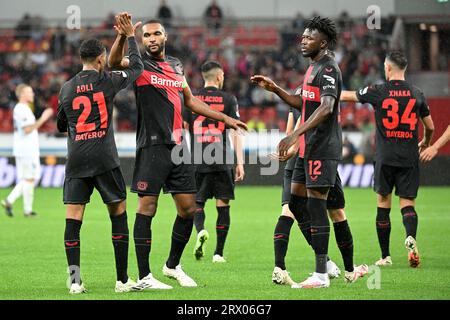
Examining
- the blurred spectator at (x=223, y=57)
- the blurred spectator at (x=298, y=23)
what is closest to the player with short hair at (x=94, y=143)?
the blurred spectator at (x=223, y=57)

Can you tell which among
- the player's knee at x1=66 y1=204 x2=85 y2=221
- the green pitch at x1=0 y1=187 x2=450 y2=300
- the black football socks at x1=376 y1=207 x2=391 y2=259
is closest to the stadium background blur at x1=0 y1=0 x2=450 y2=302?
the green pitch at x1=0 y1=187 x2=450 y2=300

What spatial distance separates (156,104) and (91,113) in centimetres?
66

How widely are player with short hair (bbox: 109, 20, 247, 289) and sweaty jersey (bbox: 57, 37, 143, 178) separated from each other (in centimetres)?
22

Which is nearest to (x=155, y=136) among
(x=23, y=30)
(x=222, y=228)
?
(x=222, y=228)

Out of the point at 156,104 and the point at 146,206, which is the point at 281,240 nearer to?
the point at 146,206

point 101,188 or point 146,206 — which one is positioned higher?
point 101,188

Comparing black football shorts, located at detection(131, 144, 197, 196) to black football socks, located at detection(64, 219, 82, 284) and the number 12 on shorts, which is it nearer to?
black football socks, located at detection(64, 219, 82, 284)

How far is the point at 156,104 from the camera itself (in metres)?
8.38

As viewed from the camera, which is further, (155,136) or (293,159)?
(293,159)

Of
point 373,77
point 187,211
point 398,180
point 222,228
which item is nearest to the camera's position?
point 187,211

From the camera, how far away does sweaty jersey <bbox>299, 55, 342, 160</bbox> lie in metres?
8.13

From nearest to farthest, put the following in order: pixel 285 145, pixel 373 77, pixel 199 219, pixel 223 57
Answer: pixel 285 145 → pixel 199 219 → pixel 373 77 → pixel 223 57
